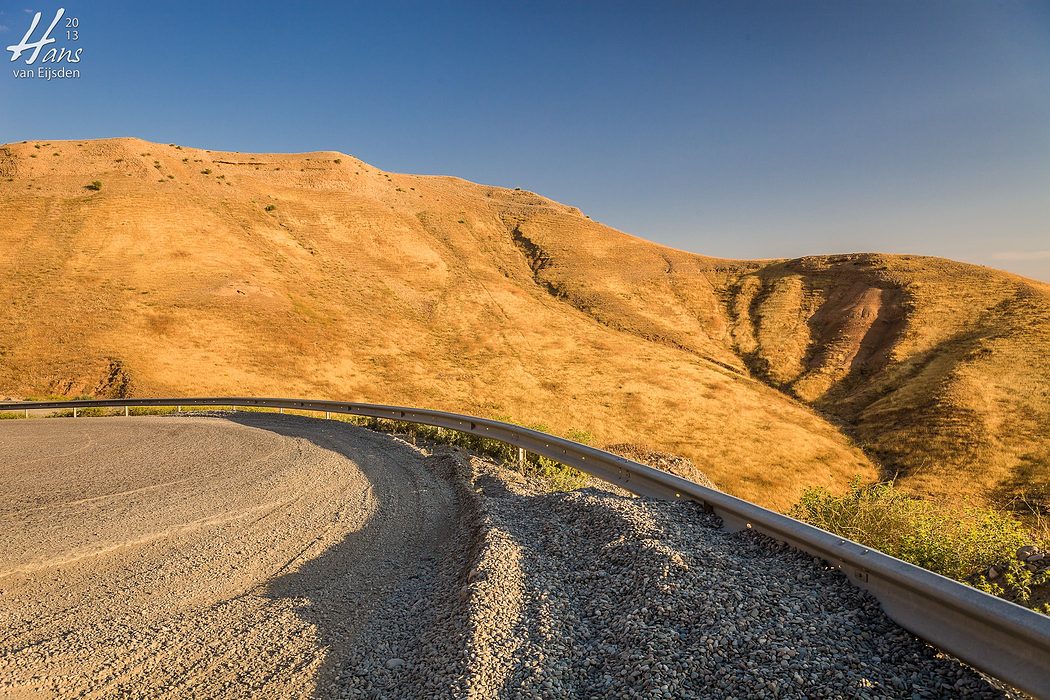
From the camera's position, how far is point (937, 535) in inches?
198

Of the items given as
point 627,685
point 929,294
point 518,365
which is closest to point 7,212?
point 518,365

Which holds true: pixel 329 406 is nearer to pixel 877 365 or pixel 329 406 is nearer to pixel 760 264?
pixel 877 365

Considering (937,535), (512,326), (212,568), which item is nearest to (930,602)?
(937,535)

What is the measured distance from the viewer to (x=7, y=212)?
47.4m

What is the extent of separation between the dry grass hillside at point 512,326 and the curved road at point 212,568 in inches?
610

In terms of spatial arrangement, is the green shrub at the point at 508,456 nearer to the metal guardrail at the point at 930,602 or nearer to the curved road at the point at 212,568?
the curved road at the point at 212,568

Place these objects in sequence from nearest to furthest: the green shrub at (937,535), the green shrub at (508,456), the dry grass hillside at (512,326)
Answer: the green shrub at (937,535) < the green shrub at (508,456) < the dry grass hillside at (512,326)

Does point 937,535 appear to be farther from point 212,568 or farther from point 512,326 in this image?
point 512,326

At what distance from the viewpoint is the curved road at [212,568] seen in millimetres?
3443

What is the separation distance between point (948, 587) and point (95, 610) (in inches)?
227

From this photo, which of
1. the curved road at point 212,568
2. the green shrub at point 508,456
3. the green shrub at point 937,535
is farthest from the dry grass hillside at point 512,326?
the green shrub at point 937,535

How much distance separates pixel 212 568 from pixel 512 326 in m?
45.8

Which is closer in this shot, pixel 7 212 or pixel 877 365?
pixel 877 365

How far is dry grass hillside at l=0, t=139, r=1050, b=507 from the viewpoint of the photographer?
30828mm
